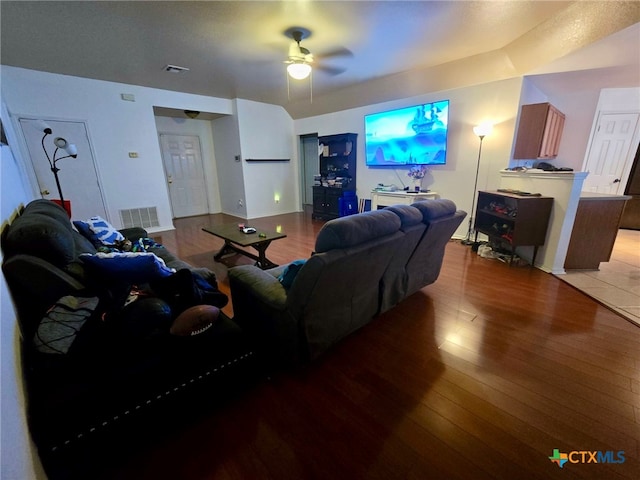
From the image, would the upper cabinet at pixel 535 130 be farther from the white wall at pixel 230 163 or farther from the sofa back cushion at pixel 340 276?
the white wall at pixel 230 163

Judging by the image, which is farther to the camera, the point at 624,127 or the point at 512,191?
the point at 624,127

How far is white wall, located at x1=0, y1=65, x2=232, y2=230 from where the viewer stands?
383 centimetres

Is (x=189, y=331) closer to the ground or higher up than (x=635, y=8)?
closer to the ground

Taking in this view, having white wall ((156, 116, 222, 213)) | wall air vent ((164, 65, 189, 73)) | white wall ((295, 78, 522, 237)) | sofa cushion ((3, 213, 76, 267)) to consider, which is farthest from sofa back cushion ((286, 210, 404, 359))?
white wall ((156, 116, 222, 213))

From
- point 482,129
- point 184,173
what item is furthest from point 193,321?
point 184,173

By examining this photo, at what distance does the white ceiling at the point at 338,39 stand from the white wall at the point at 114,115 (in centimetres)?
26

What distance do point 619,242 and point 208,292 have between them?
19.2 feet

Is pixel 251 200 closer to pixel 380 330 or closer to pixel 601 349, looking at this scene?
pixel 380 330

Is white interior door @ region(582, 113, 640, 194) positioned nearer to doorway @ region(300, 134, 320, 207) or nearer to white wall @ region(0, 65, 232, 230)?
doorway @ region(300, 134, 320, 207)

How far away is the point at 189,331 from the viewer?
1287 mm

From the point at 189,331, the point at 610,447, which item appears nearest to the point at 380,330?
the point at 610,447

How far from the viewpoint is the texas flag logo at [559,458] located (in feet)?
3.87

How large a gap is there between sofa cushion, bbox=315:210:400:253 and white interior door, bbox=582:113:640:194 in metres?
5.75

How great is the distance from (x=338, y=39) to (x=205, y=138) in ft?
15.4
